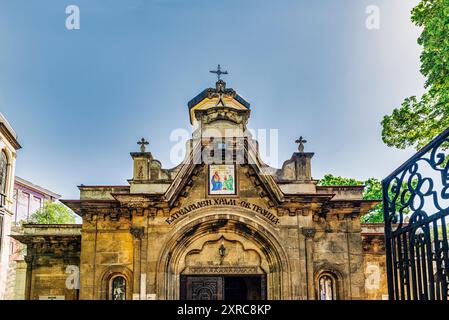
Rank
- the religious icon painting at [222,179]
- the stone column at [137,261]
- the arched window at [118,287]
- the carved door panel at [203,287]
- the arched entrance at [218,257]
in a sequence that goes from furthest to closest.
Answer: the arched window at [118,287], the religious icon painting at [222,179], the carved door panel at [203,287], the arched entrance at [218,257], the stone column at [137,261]

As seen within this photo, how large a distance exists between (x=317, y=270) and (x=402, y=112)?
21.7 feet

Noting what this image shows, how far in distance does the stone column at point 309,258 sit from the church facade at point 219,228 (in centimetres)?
4

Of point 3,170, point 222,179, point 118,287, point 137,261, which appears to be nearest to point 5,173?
point 3,170

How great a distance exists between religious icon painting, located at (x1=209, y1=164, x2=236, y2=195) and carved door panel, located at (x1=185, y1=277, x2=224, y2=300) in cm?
330

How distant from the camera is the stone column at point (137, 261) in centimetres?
1631

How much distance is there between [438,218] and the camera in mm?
4520

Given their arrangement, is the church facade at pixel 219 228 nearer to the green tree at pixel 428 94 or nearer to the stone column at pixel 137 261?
the stone column at pixel 137 261

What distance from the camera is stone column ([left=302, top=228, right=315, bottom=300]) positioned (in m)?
16.4

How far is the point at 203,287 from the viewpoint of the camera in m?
17.1

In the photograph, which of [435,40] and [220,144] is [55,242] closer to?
[220,144]

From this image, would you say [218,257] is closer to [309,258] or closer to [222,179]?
[222,179]

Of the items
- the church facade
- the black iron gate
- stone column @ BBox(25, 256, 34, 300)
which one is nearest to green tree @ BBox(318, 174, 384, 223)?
the church facade

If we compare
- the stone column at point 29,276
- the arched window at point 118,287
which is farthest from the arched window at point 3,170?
the arched window at point 118,287

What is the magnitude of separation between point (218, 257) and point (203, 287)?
1.25 metres
